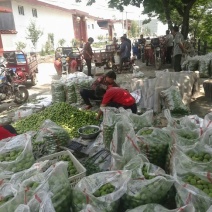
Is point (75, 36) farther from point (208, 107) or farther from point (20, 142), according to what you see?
point (20, 142)

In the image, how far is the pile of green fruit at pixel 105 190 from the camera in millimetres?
1722

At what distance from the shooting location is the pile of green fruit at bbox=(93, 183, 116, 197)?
5.65 feet

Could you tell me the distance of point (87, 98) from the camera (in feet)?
19.7

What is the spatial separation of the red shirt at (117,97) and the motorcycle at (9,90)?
4224mm

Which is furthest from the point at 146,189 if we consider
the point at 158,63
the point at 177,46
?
the point at 158,63

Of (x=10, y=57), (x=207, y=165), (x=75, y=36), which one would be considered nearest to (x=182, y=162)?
(x=207, y=165)

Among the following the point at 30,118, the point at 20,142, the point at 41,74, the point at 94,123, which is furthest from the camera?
the point at 41,74

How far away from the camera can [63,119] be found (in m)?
4.62

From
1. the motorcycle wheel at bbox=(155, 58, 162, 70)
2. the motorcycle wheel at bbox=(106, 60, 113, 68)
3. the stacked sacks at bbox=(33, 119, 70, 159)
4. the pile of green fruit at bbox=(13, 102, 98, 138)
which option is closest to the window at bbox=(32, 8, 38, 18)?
the motorcycle wheel at bbox=(106, 60, 113, 68)

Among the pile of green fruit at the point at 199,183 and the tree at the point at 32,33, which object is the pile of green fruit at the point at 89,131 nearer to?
the pile of green fruit at the point at 199,183

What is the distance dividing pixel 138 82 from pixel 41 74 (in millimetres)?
8530

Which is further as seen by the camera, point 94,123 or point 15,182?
point 94,123

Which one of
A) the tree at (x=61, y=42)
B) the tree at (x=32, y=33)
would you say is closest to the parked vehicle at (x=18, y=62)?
the tree at (x=32, y=33)

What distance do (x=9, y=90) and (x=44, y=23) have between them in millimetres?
16138
